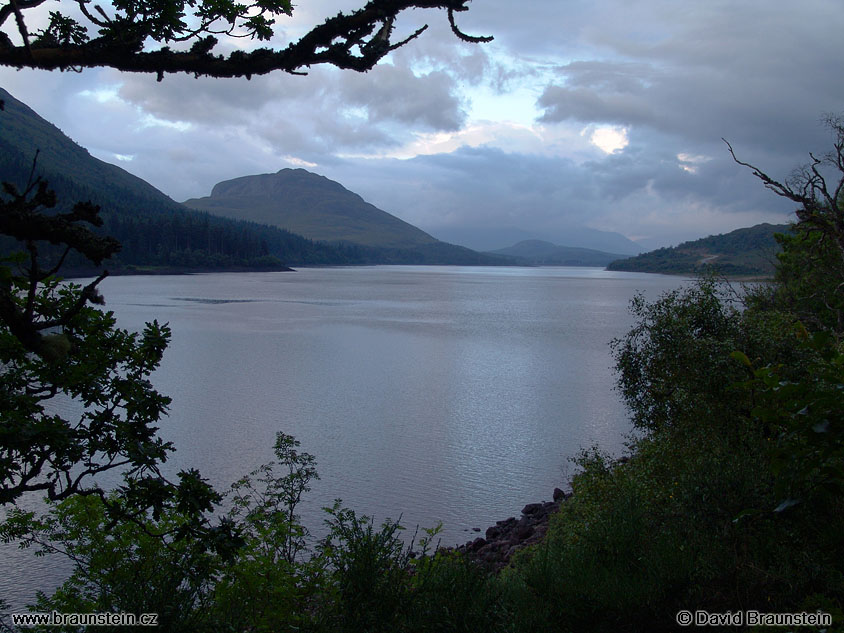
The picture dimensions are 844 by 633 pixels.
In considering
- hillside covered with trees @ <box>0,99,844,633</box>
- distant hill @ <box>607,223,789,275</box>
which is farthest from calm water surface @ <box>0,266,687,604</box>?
distant hill @ <box>607,223,789,275</box>

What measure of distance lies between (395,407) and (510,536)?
11.7 meters

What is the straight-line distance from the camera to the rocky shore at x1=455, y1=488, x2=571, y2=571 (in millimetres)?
10656

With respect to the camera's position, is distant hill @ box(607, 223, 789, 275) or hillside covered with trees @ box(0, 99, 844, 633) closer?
hillside covered with trees @ box(0, 99, 844, 633)

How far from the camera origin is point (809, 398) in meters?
3.42

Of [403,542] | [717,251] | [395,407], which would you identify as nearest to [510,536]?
[403,542]

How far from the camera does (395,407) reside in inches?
918

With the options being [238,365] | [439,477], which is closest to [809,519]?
[439,477]

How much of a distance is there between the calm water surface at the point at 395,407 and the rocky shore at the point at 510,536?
0.63 m

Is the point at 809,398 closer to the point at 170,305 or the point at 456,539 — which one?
the point at 456,539

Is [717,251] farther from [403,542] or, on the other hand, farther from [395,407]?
[403,542]

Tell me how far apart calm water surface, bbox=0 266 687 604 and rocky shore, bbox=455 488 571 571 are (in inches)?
24.8

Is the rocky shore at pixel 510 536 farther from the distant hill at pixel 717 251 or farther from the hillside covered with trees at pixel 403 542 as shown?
the distant hill at pixel 717 251

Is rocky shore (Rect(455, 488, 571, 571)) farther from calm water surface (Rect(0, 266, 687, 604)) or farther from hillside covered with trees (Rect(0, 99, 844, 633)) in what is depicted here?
hillside covered with trees (Rect(0, 99, 844, 633))

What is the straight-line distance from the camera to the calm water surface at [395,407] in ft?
48.8
